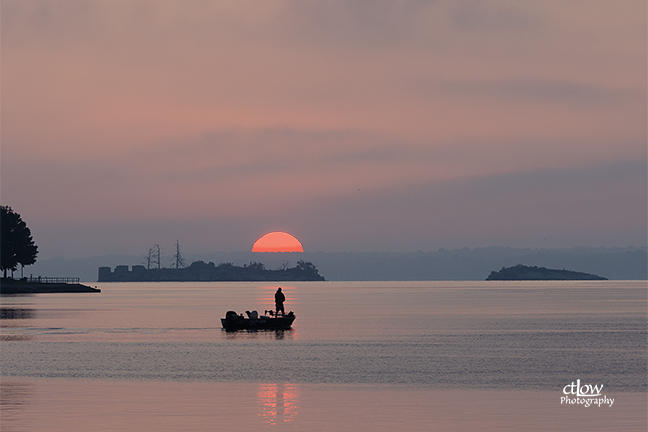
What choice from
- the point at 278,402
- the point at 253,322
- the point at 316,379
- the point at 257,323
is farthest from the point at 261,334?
the point at 278,402

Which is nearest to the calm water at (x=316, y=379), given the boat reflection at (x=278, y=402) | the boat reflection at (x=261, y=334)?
the boat reflection at (x=278, y=402)

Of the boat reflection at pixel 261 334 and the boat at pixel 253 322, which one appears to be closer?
the boat reflection at pixel 261 334

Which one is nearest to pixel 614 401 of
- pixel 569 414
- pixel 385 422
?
pixel 569 414

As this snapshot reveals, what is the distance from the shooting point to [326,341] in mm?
78500

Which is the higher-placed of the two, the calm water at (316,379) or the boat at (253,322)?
the boat at (253,322)

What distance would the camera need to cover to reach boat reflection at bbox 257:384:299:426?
34000 mm

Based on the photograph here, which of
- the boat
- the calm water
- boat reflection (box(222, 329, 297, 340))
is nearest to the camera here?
the calm water

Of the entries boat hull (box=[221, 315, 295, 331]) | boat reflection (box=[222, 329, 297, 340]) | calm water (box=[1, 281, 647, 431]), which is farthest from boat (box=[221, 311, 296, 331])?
calm water (box=[1, 281, 647, 431])

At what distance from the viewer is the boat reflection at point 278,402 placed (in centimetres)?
3400

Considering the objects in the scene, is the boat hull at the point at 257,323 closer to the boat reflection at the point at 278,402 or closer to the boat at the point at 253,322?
the boat at the point at 253,322

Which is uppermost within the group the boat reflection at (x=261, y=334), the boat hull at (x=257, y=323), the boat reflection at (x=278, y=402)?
the boat hull at (x=257, y=323)

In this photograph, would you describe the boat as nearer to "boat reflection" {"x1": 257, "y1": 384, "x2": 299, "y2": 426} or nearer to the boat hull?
the boat hull

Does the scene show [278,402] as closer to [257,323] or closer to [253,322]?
[253,322]

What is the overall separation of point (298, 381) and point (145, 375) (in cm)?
913
